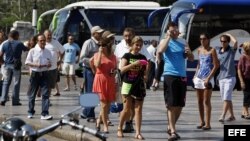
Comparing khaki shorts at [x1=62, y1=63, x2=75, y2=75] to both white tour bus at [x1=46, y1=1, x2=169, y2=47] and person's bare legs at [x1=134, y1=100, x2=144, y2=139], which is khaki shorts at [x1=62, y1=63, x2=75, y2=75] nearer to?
white tour bus at [x1=46, y1=1, x2=169, y2=47]

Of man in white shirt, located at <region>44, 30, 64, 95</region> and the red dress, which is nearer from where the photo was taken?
the red dress

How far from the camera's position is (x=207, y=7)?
2536cm

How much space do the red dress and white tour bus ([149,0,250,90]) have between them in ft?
43.1

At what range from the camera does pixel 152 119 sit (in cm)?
1442

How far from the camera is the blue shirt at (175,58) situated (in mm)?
11336

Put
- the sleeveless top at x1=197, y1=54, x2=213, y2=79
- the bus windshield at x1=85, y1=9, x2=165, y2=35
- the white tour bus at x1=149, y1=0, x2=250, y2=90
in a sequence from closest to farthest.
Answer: the sleeveless top at x1=197, y1=54, x2=213, y2=79 < the white tour bus at x1=149, y1=0, x2=250, y2=90 < the bus windshield at x1=85, y1=9, x2=165, y2=35

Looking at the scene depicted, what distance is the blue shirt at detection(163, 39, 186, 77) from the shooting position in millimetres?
11336

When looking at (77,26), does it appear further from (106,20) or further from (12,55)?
(12,55)

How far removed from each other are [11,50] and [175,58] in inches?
243

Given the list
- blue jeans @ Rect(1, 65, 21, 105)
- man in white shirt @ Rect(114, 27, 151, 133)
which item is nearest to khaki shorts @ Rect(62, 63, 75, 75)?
blue jeans @ Rect(1, 65, 21, 105)

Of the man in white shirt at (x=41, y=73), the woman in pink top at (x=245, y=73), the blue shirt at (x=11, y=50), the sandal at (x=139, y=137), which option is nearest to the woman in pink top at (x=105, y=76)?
the sandal at (x=139, y=137)

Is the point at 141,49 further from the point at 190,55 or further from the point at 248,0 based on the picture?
the point at 248,0

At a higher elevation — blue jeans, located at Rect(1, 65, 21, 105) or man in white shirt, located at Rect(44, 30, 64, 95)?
man in white shirt, located at Rect(44, 30, 64, 95)

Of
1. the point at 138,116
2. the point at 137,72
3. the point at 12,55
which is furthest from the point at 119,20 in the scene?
the point at 138,116
